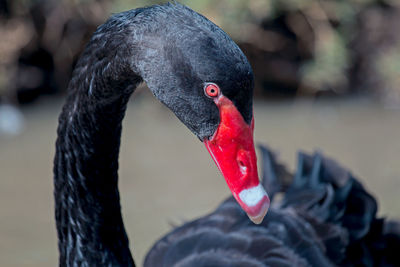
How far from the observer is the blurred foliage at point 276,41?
4715 millimetres

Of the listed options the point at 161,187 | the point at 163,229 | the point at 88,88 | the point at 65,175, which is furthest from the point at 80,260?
the point at 161,187

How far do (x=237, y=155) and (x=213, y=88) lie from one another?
17 centimetres

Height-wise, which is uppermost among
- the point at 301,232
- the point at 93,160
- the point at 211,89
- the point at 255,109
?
the point at 211,89

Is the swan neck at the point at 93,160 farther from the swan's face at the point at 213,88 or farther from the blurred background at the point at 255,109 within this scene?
the blurred background at the point at 255,109

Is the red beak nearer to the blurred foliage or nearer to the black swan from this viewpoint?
the black swan

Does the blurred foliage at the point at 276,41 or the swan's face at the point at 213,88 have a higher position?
the swan's face at the point at 213,88

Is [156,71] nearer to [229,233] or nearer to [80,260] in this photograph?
[80,260]

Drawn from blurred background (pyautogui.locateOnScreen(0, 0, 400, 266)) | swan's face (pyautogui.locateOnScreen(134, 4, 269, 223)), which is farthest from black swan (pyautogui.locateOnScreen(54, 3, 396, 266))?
blurred background (pyautogui.locateOnScreen(0, 0, 400, 266))

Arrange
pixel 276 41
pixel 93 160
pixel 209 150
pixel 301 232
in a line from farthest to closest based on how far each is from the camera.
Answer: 1. pixel 276 41
2. pixel 301 232
3. pixel 93 160
4. pixel 209 150

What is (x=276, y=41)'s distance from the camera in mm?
5219

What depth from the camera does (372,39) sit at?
526 cm

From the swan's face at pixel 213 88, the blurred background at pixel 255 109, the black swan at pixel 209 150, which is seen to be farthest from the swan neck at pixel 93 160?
the blurred background at pixel 255 109

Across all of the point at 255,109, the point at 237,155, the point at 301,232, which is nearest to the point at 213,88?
the point at 237,155

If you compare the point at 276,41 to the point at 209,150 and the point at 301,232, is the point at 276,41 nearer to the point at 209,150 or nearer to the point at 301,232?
the point at 301,232
